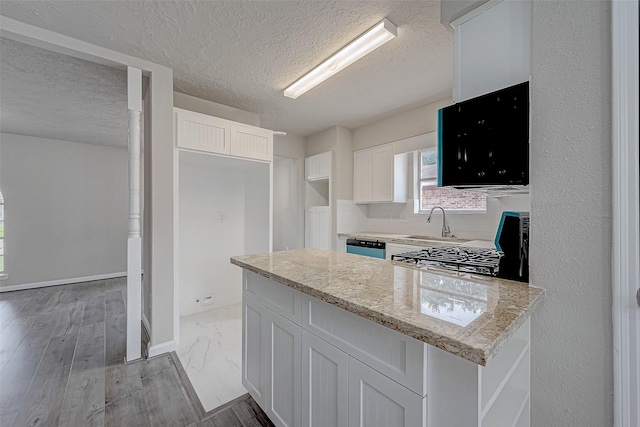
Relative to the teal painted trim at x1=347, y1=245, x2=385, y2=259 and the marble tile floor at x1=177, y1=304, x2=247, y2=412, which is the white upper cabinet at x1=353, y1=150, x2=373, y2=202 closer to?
the teal painted trim at x1=347, y1=245, x2=385, y2=259

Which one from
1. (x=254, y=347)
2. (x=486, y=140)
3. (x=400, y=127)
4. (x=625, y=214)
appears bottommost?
(x=254, y=347)

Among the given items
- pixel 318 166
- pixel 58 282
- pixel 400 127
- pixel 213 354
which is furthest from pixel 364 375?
pixel 58 282

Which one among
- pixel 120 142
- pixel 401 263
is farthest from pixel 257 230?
pixel 120 142

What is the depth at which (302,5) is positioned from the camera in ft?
5.84

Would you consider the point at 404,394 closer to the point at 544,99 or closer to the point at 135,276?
the point at 544,99

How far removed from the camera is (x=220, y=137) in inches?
111

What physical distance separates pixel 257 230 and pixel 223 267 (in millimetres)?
704

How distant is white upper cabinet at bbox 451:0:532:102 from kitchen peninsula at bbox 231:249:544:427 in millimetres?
927

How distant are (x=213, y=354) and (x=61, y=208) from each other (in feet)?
15.1

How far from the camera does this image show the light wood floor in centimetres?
167

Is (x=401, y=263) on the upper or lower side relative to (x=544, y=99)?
lower

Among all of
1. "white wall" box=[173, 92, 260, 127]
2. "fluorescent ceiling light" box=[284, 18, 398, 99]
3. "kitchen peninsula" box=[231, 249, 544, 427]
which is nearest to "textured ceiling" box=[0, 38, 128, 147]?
"white wall" box=[173, 92, 260, 127]

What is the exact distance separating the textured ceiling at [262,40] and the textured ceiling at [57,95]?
0.64 m

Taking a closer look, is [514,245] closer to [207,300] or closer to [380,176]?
[380,176]
